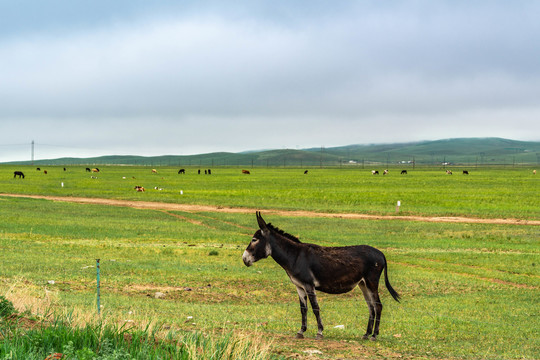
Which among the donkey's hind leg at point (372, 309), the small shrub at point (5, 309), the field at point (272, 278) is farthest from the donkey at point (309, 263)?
the small shrub at point (5, 309)

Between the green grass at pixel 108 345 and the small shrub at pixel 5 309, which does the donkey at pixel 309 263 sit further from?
the small shrub at pixel 5 309

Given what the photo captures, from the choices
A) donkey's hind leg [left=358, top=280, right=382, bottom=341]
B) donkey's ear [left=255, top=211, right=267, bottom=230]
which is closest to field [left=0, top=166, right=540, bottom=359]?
donkey's hind leg [left=358, top=280, right=382, bottom=341]

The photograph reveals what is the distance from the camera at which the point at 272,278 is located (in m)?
22.1

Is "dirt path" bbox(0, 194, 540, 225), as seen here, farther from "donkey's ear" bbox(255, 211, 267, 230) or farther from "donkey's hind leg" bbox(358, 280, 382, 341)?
"donkey's ear" bbox(255, 211, 267, 230)

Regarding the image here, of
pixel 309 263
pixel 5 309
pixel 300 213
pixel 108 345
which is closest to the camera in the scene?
pixel 108 345

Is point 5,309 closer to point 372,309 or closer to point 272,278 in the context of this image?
point 372,309

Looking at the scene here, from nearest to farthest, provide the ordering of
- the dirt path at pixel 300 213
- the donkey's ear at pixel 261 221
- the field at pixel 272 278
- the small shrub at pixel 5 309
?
the small shrub at pixel 5 309 < the donkey's ear at pixel 261 221 < the field at pixel 272 278 < the dirt path at pixel 300 213

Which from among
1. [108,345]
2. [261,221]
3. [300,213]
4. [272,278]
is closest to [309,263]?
[261,221]

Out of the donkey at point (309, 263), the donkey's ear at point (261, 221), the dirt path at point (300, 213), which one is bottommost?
the dirt path at point (300, 213)

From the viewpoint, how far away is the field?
1287 centimetres

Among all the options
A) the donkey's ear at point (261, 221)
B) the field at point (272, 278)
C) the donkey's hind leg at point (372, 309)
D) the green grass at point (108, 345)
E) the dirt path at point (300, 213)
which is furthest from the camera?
the dirt path at point (300, 213)

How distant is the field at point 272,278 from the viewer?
42.2ft

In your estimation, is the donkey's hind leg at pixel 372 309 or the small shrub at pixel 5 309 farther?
the donkey's hind leg at pixel 372 309

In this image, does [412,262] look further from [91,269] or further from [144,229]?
[144,229]
